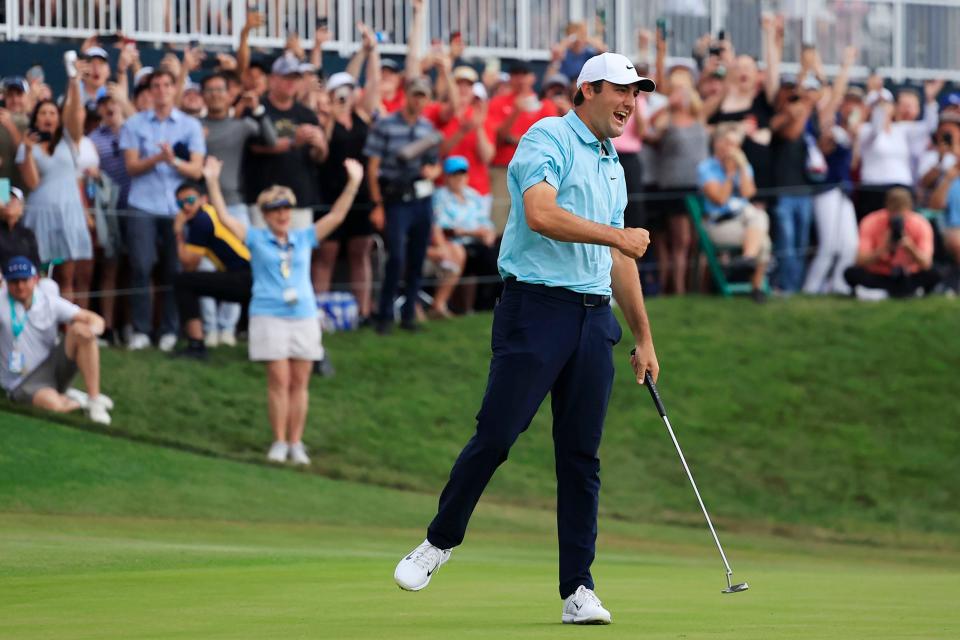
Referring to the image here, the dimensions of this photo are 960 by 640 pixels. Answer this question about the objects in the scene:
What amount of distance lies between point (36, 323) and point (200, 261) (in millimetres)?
2124

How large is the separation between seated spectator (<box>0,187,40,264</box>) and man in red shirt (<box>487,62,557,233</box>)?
5315mm

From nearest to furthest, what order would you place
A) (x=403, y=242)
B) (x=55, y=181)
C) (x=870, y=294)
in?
(x=55, y=181) < (x=403, y=242) < (x=870, y=294)

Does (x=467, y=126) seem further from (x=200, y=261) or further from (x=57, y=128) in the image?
(x=57, y=128)

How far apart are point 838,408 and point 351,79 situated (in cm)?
592

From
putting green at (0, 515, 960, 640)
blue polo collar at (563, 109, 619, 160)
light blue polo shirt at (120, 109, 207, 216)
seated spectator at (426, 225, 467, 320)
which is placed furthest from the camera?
seated spectator at (426, 225, 467, 320)

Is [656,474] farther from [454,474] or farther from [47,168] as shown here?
[454,474]

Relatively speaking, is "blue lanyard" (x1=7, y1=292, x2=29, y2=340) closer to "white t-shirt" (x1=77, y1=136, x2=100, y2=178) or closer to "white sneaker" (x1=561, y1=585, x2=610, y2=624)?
"white t-shirt" (x1=77, y1=136, x2=100, y2=178)

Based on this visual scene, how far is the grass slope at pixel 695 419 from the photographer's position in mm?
15039

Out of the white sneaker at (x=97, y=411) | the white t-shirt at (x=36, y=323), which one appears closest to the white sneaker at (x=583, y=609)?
the white t-shirt at (x=36, y=323)

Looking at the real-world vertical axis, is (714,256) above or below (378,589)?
above

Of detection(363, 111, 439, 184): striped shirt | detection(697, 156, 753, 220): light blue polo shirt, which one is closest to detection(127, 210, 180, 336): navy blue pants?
detection(363, 111, 439, 184): striped shirt

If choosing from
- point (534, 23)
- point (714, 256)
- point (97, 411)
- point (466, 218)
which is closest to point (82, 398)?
point (97, 411)

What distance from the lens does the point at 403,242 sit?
677 inches

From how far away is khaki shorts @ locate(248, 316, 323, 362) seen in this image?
14406 millimetres
